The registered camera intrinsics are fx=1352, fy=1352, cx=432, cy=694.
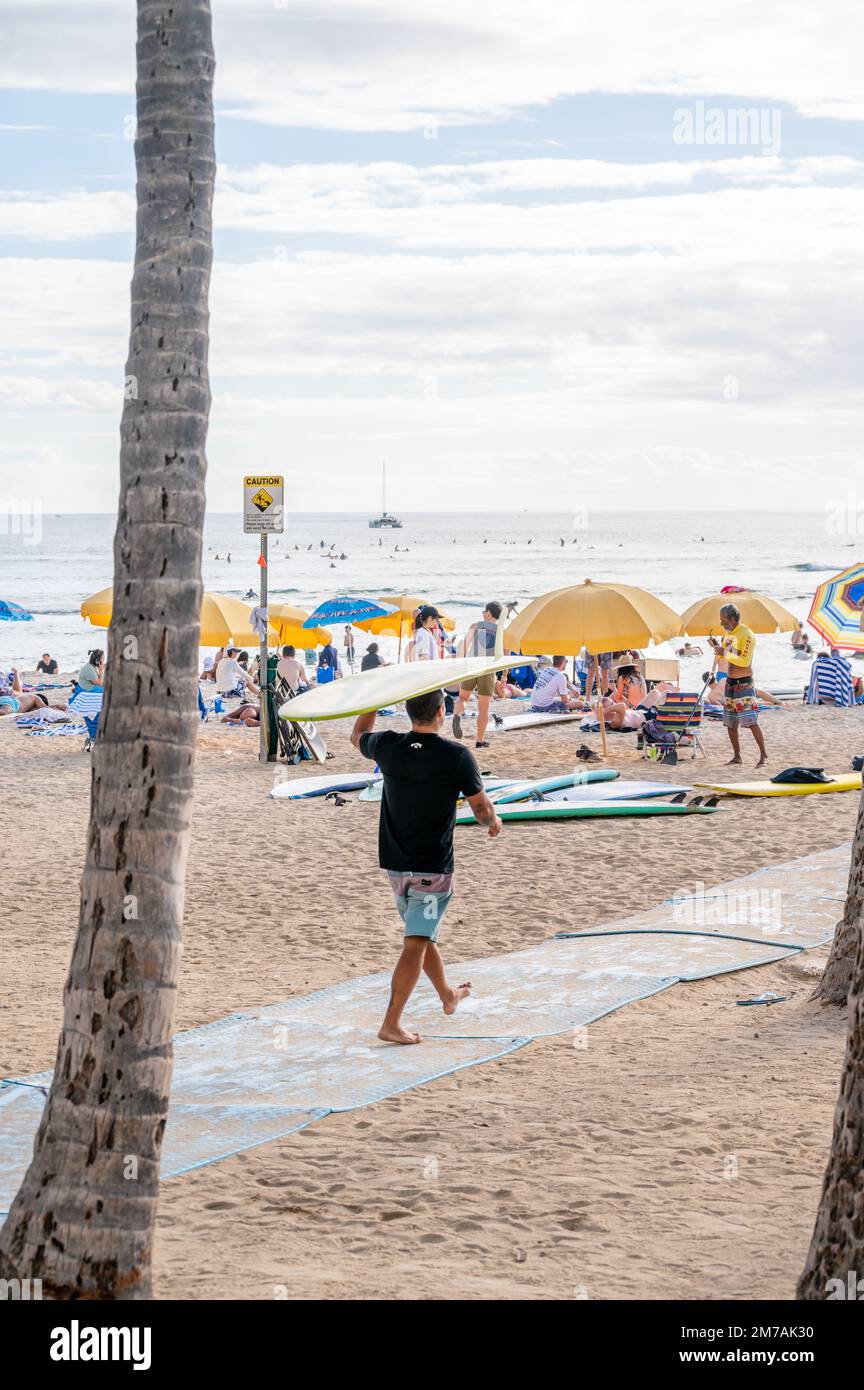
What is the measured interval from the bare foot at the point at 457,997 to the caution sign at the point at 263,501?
27.7 ft

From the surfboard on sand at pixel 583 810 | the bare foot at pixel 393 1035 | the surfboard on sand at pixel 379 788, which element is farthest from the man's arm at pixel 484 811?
the surfboard on sand at pixel 379 788

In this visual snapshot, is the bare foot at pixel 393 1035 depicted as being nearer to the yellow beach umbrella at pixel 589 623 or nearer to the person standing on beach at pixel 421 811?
the person standing on beach at pixel 421 811

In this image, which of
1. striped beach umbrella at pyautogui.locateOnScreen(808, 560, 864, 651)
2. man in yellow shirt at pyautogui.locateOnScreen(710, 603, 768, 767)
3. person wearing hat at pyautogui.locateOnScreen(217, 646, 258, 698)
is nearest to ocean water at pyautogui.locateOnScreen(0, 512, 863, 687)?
person wearing hat at pyautogui.locateOnScreen(217, 646, 258, 698)

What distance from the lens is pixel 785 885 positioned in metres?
9.10

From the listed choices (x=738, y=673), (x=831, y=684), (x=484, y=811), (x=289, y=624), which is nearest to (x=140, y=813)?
(x=484, y=811)

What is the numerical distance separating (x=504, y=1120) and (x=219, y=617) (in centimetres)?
1443

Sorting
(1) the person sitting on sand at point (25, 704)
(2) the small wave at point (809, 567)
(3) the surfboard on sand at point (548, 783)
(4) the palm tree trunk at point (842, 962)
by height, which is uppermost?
(2) the small wave at point (809, 567)

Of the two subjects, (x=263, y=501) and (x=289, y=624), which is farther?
(x=289, y=624)

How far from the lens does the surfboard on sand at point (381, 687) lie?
539cm

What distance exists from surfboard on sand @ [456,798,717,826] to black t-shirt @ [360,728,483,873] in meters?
5.93

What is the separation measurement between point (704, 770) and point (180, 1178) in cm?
1112

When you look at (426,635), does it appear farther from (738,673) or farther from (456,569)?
(456,569)

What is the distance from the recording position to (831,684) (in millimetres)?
22688
